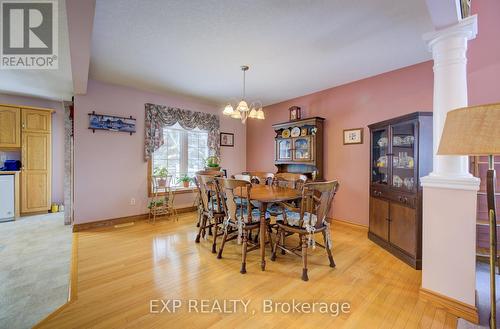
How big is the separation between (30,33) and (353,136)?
169 inches

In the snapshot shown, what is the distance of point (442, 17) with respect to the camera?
5.22 feet

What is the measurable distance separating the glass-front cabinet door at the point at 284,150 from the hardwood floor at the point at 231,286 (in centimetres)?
203

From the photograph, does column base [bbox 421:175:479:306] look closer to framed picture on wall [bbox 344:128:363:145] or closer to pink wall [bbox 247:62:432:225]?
pink wall [bbox 247:62:432:225]

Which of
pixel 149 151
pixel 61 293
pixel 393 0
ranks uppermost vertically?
pixel 393 0

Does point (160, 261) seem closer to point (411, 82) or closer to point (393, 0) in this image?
point (393, 0)

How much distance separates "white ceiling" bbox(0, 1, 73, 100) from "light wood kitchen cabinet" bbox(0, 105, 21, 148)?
14.3 inches

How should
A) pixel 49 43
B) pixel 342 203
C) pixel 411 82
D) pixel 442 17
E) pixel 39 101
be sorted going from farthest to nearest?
pixel 39 101, pixel 342 203, pixel 411 82, pixel 49 43, pixel 442 17

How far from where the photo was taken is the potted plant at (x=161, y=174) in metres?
4.21

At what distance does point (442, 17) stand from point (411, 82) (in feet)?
5.66

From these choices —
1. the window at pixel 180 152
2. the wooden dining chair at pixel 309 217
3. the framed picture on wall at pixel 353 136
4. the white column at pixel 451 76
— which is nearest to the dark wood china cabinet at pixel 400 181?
the framed picture on wall at pixel 353 136

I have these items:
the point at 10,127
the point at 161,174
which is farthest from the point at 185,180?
the point at 10,127

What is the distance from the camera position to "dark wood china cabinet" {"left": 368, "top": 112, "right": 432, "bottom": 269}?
7.85ft

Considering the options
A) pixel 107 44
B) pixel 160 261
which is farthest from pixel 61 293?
pixel 107 44

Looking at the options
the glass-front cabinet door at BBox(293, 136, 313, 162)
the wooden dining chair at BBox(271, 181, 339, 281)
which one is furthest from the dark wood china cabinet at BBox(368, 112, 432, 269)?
the glass-front cabinet door at BBox(293, 136, 313, 162)
